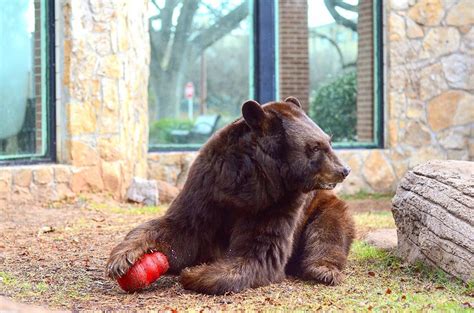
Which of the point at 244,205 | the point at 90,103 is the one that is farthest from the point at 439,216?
the point at 90,103

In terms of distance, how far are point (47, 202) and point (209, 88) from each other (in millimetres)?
4098

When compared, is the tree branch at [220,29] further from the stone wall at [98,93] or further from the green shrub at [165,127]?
the stone wall at [98,93]

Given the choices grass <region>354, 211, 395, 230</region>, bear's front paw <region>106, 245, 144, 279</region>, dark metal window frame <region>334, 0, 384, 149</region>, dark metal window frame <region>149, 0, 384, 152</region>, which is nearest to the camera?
bear's front paw <region>106, 245, 144, 279</region>

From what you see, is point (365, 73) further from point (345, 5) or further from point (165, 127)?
point (165, 127)

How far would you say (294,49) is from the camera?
13.1 m

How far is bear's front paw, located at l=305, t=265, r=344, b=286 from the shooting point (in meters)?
5.45

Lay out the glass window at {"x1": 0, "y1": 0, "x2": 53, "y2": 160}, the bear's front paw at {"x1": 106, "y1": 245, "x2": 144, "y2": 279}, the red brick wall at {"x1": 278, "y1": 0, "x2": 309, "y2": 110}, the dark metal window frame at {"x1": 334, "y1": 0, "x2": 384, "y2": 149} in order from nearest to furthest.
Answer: the bear's front paw at {"x1": 106, "y1": 245, "x2": 144, "y2": 279} → the glass window at {"x1": 0, "y1": 0, "x2": 53, "y2": 160} → the dark metal window frame at {"x1": 334, "y1": 0, "x2": 384, "y2": 149} → the red brick wall at {"x1": 278, "y1": 0, "x2": 309, "y2": 110}

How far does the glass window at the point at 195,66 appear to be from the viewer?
468 inches

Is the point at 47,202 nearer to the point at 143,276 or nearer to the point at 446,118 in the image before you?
the point at 143,276

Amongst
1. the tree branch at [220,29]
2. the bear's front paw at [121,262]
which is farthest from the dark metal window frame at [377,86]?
the bear's front paw at [121,262]

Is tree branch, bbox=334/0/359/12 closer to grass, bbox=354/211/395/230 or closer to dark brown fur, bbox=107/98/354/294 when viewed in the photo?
grass, bbox=354/211/395/230

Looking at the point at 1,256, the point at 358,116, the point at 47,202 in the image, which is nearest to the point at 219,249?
the point at 1,256

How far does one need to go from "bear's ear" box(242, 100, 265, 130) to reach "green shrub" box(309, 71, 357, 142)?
7606mm

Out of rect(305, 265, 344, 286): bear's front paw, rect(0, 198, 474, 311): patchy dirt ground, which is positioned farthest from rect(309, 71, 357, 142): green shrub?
rect(305, 265, 344, 286): bear's front paw
